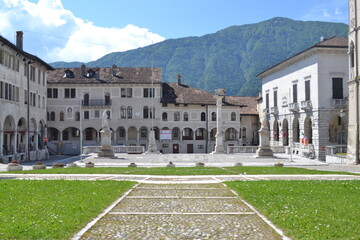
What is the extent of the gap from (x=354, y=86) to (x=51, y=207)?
30.7 m

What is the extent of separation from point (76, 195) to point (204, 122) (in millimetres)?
52889

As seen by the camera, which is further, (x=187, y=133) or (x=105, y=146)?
(x=187, y=133)

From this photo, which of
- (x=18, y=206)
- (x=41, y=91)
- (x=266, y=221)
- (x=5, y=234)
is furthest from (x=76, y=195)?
(x=41, y=91)

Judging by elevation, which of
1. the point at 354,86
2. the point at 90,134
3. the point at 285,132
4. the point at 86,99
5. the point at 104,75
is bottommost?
the point at 90,134

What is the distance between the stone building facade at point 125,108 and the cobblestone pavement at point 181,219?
4958cm

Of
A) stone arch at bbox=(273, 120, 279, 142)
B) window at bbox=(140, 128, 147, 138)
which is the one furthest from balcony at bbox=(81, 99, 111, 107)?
stone arch at bbox=(273, 120, 279, 142)

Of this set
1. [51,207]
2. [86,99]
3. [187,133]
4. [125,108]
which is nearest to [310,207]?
[51,207]

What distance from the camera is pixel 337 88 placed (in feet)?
149

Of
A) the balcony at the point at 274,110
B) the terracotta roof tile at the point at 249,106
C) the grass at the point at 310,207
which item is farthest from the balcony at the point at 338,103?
the grass at the point at 310,207

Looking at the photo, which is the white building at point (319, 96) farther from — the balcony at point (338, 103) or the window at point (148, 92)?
the window at point (148, 92)

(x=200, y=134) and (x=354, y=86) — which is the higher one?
(x=354, y=86)

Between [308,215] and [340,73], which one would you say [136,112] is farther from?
[308,215]

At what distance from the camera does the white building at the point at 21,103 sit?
38.6 meters

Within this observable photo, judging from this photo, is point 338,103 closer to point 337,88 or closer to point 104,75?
point 337,88
